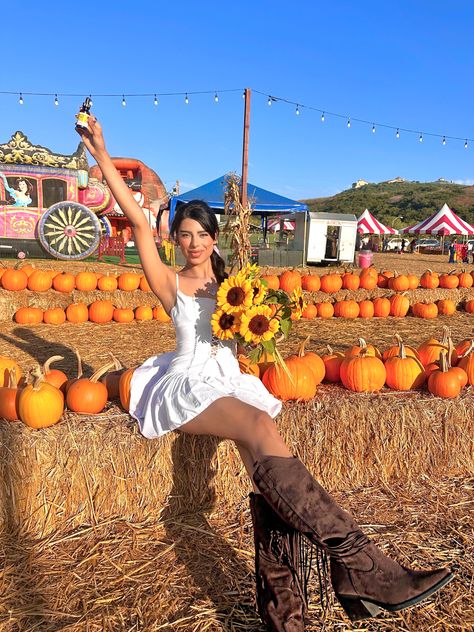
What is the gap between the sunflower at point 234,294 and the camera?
2.41 m

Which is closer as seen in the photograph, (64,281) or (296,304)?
(296,304)

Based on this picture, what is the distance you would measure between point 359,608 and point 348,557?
189mm

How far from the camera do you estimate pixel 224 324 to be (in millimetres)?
2434

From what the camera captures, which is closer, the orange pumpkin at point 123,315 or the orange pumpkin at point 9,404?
the orange pumpkin at point 9,404

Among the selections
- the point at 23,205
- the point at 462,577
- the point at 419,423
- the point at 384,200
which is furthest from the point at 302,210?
the point at 384,200

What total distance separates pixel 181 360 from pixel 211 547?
932 millimetres

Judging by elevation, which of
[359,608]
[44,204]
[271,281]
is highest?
[44,204]

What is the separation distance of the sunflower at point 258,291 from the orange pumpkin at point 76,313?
5.30m

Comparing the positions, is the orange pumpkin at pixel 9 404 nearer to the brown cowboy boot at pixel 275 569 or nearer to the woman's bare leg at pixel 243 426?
the woman's bare leg at pixel 243 426

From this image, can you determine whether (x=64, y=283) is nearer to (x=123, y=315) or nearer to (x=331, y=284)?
(x=123, y=315)

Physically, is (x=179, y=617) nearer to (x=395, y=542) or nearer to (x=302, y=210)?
(x=395, y=542)

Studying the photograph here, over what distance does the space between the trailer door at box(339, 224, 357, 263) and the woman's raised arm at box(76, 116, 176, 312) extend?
16614 millimetres

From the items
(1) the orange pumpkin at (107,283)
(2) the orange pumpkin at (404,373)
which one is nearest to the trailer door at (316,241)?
(1) the orange pumpkin at (107,283)

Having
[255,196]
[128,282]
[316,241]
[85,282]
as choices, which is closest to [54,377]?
[85,282]
